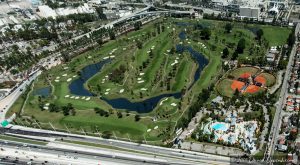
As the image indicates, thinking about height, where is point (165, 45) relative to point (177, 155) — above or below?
above

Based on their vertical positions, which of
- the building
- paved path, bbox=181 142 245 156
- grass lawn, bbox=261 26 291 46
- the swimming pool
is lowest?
paved path, bbox=181 142 245 156

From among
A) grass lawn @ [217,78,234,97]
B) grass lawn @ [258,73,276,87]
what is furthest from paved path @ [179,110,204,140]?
grass lawn @ [258,73,276,87]

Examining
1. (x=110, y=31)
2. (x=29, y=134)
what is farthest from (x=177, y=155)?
(x=110, y=31)

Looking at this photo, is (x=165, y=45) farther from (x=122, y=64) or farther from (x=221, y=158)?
(x=221, y=158)

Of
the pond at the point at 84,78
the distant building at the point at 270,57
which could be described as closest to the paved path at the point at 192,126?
the pond at the point at 84,78

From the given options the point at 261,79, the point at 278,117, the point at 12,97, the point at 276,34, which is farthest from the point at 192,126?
the point at 276,34

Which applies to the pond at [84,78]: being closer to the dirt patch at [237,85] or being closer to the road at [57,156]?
the road at [57,156]

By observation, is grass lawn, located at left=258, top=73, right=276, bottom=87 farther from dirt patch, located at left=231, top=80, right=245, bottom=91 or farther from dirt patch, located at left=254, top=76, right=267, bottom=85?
dirt patch, located at left=231, top=80, right=245, bottom=91

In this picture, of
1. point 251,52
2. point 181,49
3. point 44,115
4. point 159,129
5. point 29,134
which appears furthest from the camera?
point 181,49
